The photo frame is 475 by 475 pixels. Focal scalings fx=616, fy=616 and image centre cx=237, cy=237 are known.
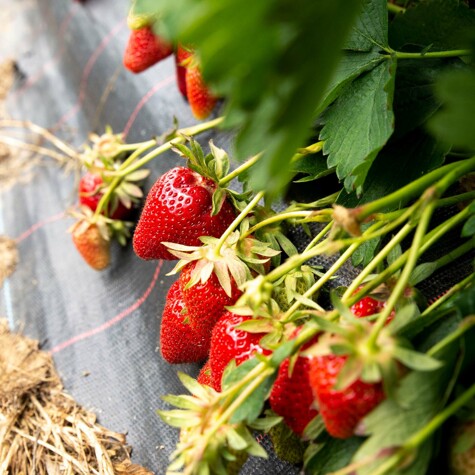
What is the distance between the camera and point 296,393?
0.49 meters

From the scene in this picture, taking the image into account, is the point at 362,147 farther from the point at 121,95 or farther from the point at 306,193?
the point at 121,95

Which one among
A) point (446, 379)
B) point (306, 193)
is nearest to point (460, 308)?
point (446, 379)

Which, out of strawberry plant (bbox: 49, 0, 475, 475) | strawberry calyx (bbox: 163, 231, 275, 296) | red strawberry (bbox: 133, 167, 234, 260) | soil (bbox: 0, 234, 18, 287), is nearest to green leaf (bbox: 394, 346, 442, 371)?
strawberry plant (bbox: 49, 0, 475, 475)

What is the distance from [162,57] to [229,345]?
598 mm

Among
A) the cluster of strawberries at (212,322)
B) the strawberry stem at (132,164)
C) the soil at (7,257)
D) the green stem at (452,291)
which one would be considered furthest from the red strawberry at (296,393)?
the soil at (7,257)

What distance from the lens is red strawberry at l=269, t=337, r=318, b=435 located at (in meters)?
0.49

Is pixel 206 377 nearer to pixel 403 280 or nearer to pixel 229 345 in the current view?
pixel 229 345

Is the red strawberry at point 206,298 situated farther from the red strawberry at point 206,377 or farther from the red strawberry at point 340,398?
the red strawberry at point 340,398

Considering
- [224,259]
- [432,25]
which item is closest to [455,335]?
[224,259]

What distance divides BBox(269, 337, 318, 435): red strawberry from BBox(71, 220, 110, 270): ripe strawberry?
20.6 inches

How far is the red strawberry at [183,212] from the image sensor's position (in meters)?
0.66

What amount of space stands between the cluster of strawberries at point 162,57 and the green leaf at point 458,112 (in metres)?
0.56

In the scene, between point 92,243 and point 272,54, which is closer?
point 272,54

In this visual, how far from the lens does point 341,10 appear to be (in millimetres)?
291
